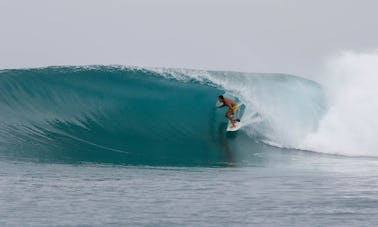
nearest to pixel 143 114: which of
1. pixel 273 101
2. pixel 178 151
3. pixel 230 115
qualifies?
pixel 230 115

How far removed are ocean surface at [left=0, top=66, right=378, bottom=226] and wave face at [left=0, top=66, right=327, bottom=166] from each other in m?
0.04

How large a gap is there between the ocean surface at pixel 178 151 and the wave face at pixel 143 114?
44 mm

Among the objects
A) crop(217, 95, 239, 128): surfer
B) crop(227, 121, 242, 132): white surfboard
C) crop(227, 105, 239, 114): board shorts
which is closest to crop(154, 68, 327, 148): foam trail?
crop(227, 121, 242, 132): white surfboard

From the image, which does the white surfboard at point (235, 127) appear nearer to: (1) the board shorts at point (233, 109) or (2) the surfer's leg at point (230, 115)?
(2) the surfer's leg at point (230, 115)

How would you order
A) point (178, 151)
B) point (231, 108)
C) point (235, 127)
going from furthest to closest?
point (235, 127), point (231, 108), point (178, 151)

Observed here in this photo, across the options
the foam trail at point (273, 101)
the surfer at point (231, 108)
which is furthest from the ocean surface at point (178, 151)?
the surfer at point (231, 108)

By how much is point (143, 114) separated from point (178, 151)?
327cm

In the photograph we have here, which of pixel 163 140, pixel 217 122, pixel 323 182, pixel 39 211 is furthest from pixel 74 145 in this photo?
pixel 39 211

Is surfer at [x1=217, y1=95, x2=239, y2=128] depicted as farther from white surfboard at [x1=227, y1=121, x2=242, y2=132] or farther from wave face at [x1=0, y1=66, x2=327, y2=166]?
wave face at [x1=0, y1=66, x2=327, y2=166]

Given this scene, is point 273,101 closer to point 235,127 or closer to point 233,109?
point 235,127

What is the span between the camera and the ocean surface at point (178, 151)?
25.2 feet

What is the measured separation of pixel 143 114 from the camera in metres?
17.7

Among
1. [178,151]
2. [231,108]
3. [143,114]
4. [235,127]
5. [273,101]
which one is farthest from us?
[273,101]

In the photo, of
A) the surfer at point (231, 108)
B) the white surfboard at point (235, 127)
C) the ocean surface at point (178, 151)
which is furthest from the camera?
the white surfboard at point (235, 127)
